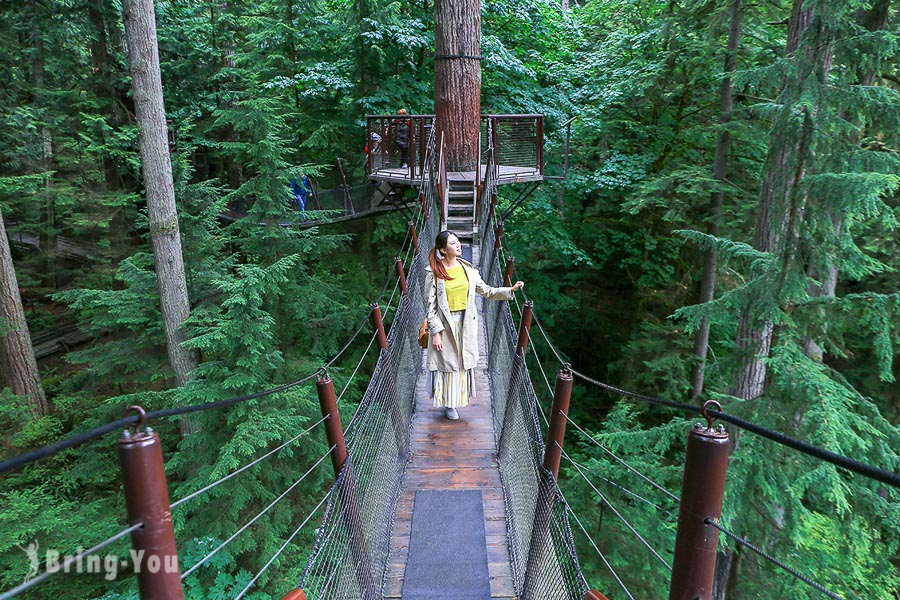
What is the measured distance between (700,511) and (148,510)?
112cm

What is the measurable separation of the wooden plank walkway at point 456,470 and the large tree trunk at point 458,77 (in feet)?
17.0

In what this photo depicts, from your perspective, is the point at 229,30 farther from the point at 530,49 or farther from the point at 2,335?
the point at 2,335

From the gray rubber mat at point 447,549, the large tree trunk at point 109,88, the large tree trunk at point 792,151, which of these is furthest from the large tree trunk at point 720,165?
the large tree trunk at point 109,88

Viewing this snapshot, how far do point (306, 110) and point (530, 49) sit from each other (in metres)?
4.65

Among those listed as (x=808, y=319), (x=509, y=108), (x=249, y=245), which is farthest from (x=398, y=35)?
(x=808, y=319)

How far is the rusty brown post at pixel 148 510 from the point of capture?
97 centimetres

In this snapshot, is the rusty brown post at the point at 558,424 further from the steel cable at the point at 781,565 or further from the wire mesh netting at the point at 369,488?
the steel cable at the point at 781,565

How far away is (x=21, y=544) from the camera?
5508 mm

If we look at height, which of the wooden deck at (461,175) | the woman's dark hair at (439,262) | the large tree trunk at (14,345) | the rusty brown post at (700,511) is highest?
the wooden deck at (461,175)

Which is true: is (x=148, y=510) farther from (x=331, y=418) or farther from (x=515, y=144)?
(x=515, y=144)

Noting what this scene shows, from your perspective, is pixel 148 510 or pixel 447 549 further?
pixel 447 549

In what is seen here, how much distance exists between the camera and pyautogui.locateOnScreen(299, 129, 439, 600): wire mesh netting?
2012mm

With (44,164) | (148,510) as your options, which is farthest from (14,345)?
(148,510)

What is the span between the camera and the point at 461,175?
881 centimetres
